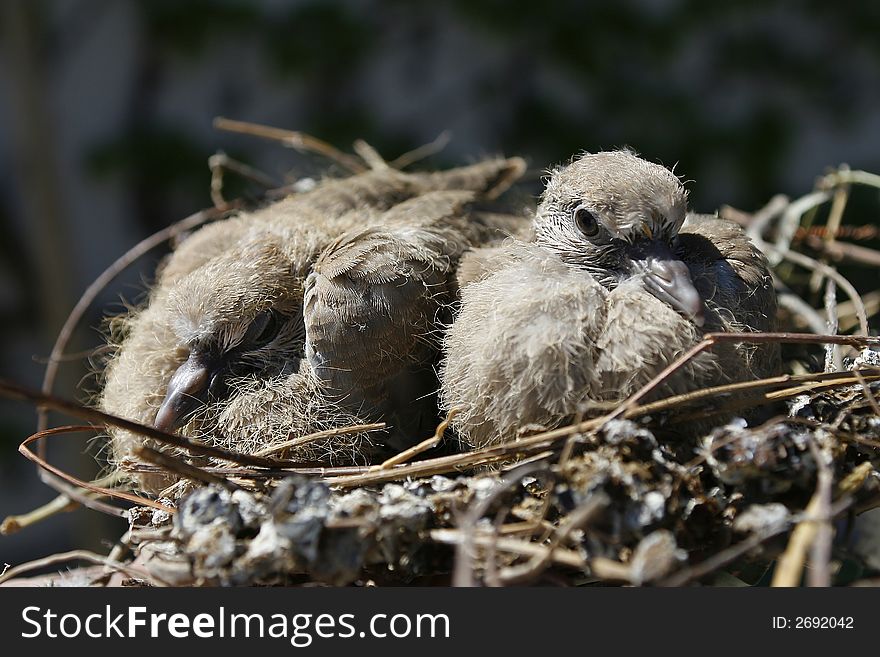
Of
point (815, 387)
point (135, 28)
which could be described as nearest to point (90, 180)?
point (135, 28)

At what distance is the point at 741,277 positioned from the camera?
99 centimetres

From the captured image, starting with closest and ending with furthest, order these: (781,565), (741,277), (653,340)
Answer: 1. (781,565)
2. (653,340)
3. (741,277)

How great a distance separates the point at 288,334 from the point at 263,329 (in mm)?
37

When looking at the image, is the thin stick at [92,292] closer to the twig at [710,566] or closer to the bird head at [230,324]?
the bird head at [230,324]

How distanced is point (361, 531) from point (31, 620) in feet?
1.09

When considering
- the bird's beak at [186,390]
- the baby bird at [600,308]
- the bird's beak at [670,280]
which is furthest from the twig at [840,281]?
the bird's beak at [186,390]

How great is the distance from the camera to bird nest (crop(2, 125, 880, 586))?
2.34ft

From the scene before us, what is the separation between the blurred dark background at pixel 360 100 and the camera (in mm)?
2941

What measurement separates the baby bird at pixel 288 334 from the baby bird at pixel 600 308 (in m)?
0.08

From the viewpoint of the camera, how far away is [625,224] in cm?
97

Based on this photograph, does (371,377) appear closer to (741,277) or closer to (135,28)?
(741,277)

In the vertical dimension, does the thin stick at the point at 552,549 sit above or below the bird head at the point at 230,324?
below

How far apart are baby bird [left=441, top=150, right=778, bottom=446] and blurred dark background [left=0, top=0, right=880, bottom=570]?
75.2 inches

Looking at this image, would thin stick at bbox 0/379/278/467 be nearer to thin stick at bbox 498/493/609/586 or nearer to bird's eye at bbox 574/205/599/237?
thin stick at bbox 498/493/609/586
